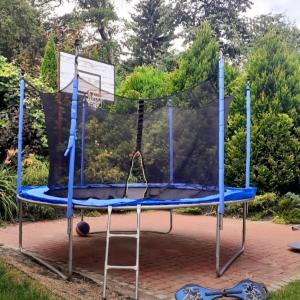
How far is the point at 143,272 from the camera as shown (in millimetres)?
3352

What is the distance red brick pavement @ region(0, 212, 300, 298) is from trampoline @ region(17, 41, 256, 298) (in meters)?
0.23

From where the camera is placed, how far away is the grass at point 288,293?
2660mm

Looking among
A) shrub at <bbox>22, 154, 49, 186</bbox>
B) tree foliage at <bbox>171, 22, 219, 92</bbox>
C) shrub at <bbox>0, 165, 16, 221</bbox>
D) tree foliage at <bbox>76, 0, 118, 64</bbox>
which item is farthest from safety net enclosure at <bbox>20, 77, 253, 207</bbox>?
tree foliage at <bbox>76, 0, 118, 64</bbox>

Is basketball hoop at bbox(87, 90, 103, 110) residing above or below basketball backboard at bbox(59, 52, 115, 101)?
below

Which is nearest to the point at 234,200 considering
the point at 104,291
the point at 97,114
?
the point at 104,291

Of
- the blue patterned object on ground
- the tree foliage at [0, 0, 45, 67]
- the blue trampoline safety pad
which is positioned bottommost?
the blue patterned object on ground

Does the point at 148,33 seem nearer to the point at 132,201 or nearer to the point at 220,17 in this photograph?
the point at 220,17

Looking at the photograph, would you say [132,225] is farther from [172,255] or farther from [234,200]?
[234,200]

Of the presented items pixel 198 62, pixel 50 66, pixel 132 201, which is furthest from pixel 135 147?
pixel 50 66

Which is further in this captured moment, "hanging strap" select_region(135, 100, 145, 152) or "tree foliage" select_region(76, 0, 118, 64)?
"tree foliage" select_region(76, 0, 118, 64)

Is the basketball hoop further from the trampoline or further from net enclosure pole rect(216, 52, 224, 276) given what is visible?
net enclosure pole rect(216, 52, 224, 276)

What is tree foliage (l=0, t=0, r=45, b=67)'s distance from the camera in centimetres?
1508

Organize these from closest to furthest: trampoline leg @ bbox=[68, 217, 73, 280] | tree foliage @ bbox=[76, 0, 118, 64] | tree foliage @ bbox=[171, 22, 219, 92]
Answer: trampoline leg @ bbox=[68, 217, 73, 280] < tree foliage @ bbox=[171, 22, 219, 92] < tree foliage @ bbox=[76, 0, 118, 64]

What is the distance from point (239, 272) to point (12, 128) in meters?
4.78
